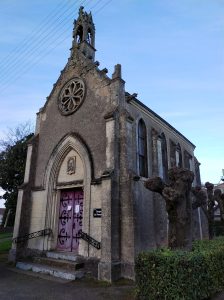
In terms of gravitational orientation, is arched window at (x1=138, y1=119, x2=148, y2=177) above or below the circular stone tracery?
below

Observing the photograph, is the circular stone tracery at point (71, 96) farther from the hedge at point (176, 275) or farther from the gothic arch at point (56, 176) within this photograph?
the hedge at point (176, 275)

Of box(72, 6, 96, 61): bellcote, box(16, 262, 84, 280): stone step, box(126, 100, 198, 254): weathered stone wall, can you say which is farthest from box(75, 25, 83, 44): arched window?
box(16, 262, 84, 280): stone step

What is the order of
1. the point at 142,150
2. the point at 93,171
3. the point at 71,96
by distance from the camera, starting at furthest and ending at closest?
the point at 71,96 < the point at 142,150 < the point at 93,171

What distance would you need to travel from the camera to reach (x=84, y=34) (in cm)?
1683

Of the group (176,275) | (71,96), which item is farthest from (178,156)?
(176,275)

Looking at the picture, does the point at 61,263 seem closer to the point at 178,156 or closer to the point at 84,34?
the point at 178,156

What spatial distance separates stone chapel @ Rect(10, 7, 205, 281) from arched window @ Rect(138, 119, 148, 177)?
0.06 m

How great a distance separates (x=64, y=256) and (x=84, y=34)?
45.3 ft

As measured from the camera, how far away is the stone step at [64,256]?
11048 millimetres

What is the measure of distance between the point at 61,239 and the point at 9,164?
1056 cm

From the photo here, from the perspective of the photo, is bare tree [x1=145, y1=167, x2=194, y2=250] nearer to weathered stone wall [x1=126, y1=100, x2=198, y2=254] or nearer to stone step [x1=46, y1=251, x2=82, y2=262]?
weathered stone wall [x1=126, y1=100, x2=198, y2=254]

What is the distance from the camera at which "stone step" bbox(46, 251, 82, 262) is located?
11048mm

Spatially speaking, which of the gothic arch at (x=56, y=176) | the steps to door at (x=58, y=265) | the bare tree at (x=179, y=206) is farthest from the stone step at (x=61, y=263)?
the bare tree at (x=179, y=206)

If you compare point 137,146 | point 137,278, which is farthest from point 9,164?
point 137,278
